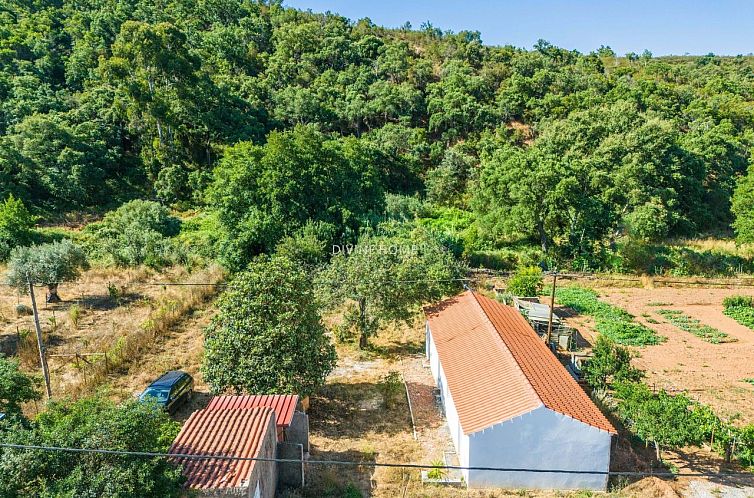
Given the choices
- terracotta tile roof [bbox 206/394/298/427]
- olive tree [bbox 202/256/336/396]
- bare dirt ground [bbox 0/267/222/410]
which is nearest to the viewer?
terracotta tile roof [bbox 206/394/298/427]

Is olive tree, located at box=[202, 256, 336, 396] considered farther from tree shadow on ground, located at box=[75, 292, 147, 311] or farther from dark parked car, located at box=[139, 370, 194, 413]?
tree shadow on ground, located at box=[75, 292, 147, 311]

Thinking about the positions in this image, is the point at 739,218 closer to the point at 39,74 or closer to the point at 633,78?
the point at 633,78

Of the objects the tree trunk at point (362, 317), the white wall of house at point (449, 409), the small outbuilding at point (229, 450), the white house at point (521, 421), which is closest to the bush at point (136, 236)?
the tree trunk at point (362, 317)

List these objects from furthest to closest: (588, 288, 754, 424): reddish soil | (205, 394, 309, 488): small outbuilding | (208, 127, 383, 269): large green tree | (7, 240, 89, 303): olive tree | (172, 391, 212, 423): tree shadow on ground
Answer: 1. (208, 127, 383, 269): large green tree
2. (7, 240, 89, 303): olive tree
3. (588, 288, 754, 424): reddish soil
4. (172, 391, 212, 423): tree shadow on ground
5. (205, 394, 309, 488): small outbuilding

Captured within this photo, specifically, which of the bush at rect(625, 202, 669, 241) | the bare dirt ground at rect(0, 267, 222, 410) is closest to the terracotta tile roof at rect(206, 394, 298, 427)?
the bare dirt ground at rect(0, 267, 222, 410)

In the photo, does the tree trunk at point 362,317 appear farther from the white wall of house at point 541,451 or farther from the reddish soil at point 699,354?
the reddish soil at point 699,354

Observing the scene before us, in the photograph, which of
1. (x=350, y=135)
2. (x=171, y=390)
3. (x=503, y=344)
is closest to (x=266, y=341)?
(x=171, y=390)

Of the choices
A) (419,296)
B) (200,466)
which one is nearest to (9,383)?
(200,466)
